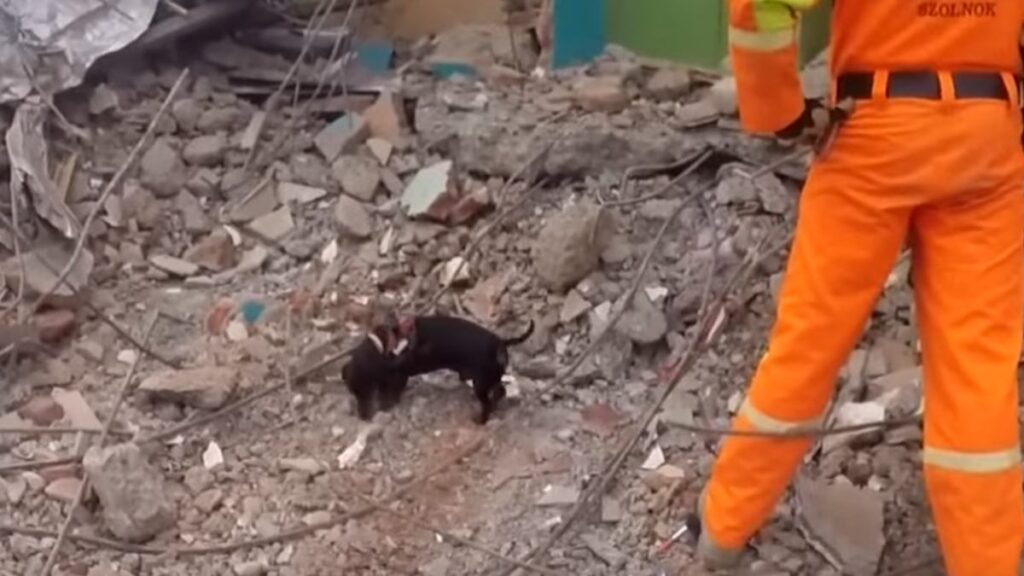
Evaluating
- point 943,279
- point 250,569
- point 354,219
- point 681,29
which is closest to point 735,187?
point 681,29

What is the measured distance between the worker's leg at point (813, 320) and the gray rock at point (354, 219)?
1.55 metres

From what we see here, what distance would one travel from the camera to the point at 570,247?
425 cm

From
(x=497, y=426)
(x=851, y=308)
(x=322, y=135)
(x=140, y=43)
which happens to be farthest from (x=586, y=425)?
(x=140, y=43)

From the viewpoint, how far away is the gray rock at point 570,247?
426 cm

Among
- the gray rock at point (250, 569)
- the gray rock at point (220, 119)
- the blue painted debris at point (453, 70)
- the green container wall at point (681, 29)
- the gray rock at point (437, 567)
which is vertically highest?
the green container wall at point (681, 29)

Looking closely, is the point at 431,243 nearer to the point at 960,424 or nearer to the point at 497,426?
the point at 497,426

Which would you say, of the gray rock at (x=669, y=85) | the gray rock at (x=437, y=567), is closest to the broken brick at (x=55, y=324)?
the gray rock at (x=437, y=567)

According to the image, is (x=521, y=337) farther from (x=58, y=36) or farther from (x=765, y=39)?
(x=58, y=36)

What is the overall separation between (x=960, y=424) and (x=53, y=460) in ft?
6.59

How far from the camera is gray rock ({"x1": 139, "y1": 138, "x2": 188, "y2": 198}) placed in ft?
15.7

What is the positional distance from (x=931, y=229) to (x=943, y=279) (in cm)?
9

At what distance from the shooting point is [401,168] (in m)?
4.77

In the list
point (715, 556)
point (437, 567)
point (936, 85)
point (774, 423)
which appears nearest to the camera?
point (936, 85)

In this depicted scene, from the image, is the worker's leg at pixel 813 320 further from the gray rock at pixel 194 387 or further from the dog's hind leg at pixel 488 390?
the gray rock at pixel 194 387
